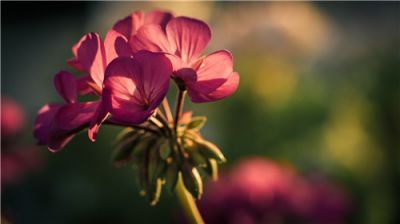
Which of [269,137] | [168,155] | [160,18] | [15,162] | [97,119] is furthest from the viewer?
[269,137]

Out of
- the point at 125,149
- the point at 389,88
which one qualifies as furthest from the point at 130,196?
the point at 125,149

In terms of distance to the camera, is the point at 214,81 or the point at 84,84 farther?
the point at 84,84

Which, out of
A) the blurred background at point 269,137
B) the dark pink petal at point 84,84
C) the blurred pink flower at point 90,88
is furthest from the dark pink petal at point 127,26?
the blurred background at point 269,137

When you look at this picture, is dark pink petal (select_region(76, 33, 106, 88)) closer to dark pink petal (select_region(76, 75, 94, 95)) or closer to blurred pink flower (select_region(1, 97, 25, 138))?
dark pink petal (select_region(76, 75, 94, 95))

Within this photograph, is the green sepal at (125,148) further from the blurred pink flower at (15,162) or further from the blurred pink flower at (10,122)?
the blurred pink flower at (10,122)

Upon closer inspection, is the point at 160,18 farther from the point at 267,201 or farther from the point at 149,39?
the point at 267,201

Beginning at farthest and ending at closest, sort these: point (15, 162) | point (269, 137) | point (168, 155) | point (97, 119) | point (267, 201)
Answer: point (269, 137) → point (15, 162) → point (267, 201) → point (168, 155) → point (97, 119)

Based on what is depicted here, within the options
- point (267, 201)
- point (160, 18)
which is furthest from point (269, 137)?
point (160, 18)

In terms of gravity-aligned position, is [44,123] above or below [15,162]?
above
